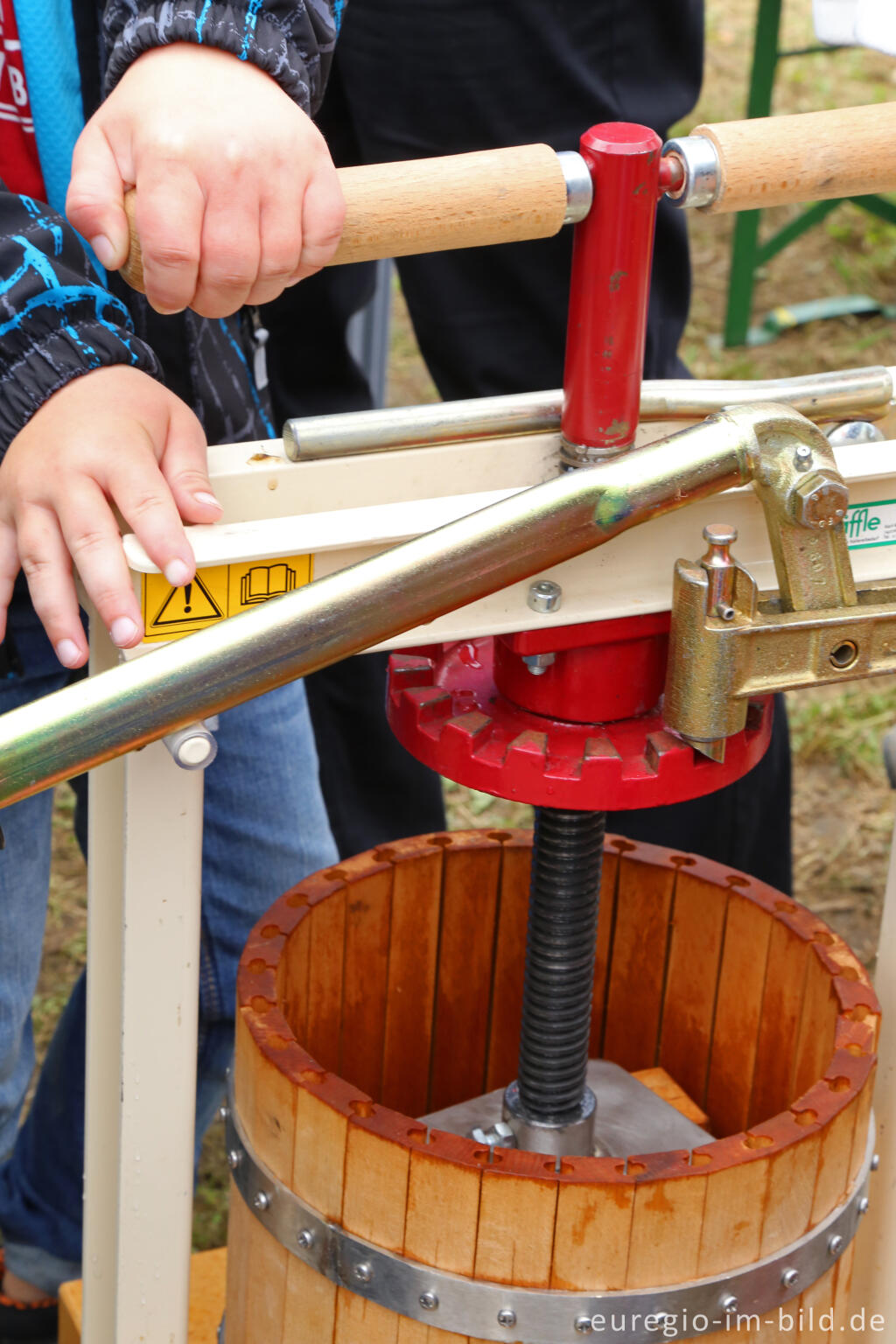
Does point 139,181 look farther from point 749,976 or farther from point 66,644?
point 749,976

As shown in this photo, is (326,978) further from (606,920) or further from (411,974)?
(606,920)

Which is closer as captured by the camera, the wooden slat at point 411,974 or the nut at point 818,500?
the nut at point 818,500

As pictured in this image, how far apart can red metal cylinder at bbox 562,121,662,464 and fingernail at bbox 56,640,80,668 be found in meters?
0.27

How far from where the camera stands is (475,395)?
1.77 metres

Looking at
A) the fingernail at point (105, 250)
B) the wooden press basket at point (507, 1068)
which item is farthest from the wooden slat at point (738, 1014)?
the fingernail at point (105, 250)

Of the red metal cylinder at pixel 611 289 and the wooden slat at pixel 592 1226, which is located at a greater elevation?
the red metal cylinder at pixel 611 289

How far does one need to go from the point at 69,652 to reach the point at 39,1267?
99 centimetres

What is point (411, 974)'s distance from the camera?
1117mm

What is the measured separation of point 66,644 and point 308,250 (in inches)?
8.1

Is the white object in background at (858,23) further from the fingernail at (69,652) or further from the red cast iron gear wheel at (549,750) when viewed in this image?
the fingernail at (69,652)

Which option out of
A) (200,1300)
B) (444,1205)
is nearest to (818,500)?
(444,1205)

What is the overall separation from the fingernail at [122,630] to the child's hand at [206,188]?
0.45 ft

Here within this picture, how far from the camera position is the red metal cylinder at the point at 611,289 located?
0.78 meters

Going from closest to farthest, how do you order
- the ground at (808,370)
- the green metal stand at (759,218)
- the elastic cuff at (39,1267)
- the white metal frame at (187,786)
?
the white metal frame at (187,786)
the elastic cuff at (39,1267)
the ground at (808,370)
the green metal stand at (759,218)
